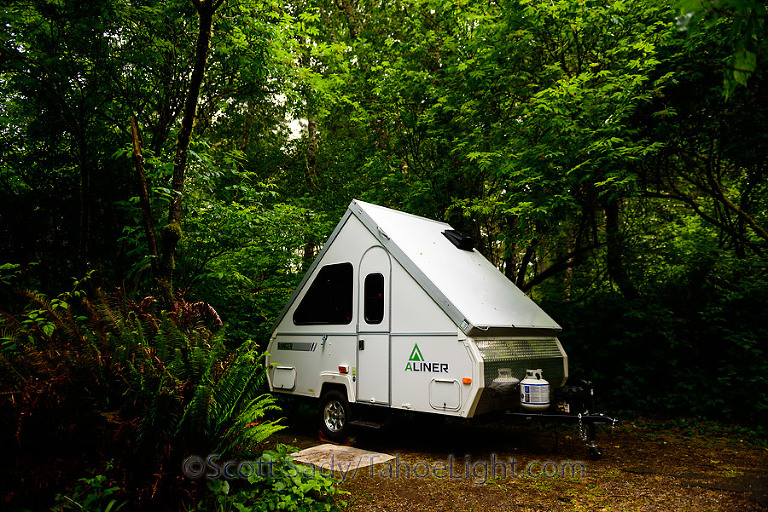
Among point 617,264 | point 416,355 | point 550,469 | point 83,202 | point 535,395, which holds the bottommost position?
point 550,469

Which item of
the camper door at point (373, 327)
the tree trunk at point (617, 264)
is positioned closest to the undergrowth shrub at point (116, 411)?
the camper door at point (373, 327)

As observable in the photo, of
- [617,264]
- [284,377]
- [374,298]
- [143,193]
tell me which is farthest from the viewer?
[617,264]

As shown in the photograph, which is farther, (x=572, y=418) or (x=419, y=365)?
(x=419, y=365)

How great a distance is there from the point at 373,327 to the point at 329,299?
101cm

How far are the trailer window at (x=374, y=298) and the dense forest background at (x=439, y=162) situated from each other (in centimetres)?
206

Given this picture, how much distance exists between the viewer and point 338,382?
6598 millimetres

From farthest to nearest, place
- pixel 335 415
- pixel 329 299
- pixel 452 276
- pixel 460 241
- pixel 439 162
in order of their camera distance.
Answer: pixel 439 162, pixel 460 241, pixel 329 299, pixel 335 415, pixel 452 276

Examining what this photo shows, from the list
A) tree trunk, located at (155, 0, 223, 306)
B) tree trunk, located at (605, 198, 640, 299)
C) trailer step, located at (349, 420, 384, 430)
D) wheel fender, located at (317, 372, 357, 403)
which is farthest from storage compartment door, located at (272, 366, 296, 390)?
tree trunk, located at (605, 198, 640, 299)

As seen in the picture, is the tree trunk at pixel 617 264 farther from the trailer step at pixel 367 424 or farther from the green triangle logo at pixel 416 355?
the trailer step at pixel 367 424

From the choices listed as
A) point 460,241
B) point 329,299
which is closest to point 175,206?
point 329,299

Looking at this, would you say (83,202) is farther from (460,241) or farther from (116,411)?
(460,241)

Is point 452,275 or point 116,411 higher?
point 452,275

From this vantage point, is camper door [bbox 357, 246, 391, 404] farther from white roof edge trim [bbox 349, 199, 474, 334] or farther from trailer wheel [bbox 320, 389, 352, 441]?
trailer wheel [bbox 320, 389, 352, 441]

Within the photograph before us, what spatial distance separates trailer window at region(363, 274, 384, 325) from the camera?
6340 millimetres
